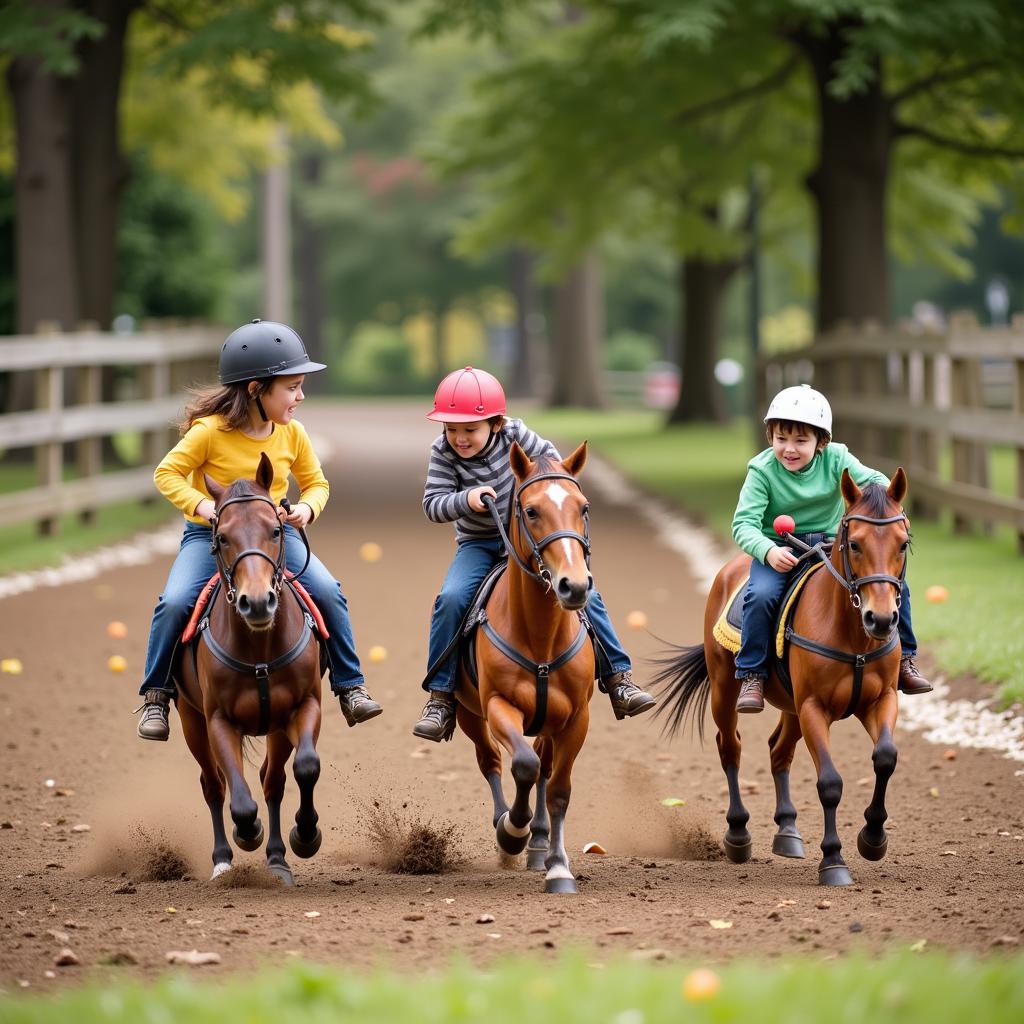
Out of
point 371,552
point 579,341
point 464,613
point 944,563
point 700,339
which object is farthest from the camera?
point 579,341

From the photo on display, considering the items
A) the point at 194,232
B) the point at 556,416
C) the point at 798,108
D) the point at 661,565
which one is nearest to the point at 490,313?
the point at 556,416

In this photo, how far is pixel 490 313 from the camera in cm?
8512

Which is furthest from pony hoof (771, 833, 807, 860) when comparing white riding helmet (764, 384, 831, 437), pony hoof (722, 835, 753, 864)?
white riding helmet (764, 384, 831, 437)

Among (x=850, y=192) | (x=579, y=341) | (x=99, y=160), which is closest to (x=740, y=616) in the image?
(x=850, y=192)

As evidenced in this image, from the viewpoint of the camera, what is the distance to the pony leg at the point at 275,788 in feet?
23.2

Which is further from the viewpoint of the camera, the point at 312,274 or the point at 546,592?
the point at 312,274

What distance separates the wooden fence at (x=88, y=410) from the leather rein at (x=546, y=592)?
358 inches

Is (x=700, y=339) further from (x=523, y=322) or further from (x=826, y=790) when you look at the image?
(x=826, y=790)

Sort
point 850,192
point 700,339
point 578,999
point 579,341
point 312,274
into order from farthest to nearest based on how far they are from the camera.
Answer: point 312,274, point 579,341, point 700,339, point 850,192, point 578,999

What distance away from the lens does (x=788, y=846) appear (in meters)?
7.41

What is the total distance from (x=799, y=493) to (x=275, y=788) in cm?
273

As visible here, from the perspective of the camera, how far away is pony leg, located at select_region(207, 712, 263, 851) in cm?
670

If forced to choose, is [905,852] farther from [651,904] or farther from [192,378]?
[192,378]

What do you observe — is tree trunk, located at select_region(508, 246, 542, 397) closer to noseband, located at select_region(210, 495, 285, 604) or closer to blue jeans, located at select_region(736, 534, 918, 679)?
blue jeans, located at select_region(736, 534, 918, 679)
